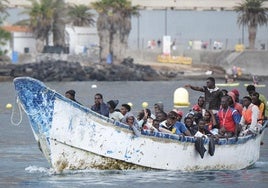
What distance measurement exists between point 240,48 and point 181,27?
13.4 m

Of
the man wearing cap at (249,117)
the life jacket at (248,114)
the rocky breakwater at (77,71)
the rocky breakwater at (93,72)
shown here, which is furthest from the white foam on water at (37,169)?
the rocky breakwater at (77,71)

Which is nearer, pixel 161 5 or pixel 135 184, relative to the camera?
pixel 135 184

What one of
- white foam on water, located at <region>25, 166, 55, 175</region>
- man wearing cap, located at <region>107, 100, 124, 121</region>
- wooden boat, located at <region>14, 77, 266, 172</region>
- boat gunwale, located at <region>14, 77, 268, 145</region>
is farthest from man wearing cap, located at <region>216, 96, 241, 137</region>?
white foam on water, located at <region>25, 166, 55, 175</region>

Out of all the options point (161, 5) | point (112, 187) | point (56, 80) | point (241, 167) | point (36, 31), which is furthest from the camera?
point (161, 5)

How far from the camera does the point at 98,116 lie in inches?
1121

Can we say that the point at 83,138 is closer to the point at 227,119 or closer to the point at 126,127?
the point at 126,127

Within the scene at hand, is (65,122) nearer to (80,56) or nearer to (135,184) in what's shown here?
(135,184)

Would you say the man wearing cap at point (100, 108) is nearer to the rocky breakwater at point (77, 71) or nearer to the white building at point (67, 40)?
the rocky breakwater at point (77, 71)

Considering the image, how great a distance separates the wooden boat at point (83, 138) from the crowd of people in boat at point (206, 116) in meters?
0.41

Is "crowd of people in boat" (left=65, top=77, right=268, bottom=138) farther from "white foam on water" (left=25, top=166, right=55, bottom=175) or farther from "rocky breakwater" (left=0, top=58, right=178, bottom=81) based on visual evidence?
"rocky breakwater" (left=0, top=58, right=178, bottom=81)

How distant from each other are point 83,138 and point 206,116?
3.46 meters

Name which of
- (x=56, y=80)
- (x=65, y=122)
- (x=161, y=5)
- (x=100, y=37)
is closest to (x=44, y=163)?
(x=65, y=122)

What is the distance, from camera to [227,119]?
30.7 metres

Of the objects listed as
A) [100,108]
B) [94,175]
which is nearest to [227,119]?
[100,108]
